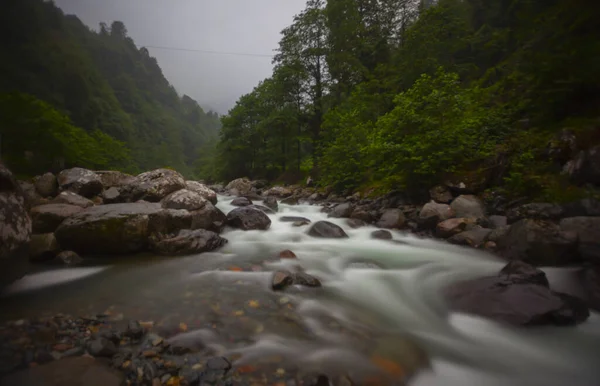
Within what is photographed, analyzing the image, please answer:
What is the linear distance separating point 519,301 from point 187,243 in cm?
555

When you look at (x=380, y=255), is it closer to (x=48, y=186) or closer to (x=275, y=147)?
(x=48, y=186)

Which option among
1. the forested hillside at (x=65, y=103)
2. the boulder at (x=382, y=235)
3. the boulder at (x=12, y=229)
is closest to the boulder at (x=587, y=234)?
the boulder at (x=382, y=235)

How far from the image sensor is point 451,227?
654 cm

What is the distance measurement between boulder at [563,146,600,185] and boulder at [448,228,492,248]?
2.03 meters

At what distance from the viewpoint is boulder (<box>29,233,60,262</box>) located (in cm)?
457

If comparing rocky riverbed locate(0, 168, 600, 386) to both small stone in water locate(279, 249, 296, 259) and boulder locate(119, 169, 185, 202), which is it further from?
boulder locate(119, 169, 185, 202)

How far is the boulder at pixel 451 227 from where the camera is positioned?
21.2ft

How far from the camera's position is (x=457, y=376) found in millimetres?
2410

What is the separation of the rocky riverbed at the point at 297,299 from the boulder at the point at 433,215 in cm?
17

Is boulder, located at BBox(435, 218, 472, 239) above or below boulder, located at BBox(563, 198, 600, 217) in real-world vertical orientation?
below

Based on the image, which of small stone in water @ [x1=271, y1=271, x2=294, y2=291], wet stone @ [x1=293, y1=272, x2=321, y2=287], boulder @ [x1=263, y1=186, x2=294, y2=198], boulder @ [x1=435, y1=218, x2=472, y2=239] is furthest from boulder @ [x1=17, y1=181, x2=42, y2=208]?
boulder @ [x1=263, y1=186, x2=294, y2=198]

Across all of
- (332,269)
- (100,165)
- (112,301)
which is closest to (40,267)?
(112,301)

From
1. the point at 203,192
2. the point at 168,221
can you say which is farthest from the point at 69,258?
the point at 203,192

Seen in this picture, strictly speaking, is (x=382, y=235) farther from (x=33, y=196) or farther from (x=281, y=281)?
(x=33, y=196)
